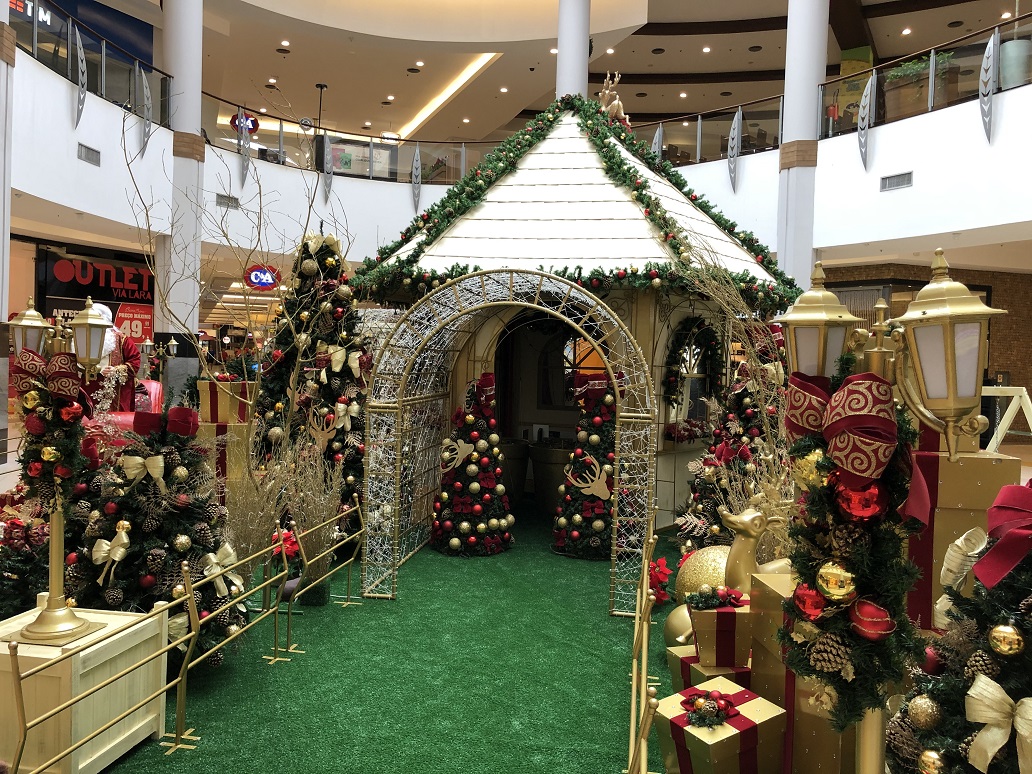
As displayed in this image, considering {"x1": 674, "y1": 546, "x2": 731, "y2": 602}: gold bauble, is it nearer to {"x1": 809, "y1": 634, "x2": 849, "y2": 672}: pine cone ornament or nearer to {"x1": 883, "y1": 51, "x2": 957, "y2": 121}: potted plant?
{"x1": 809, "y1": 634, "x2": 849, "y2": 672}: pine cone ornament

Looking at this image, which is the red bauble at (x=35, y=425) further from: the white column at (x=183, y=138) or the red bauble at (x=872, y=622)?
the white column at (x=183, y=138)

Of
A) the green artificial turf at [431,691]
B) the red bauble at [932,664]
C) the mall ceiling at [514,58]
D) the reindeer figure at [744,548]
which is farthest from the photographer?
the mall ceiling at [514,58]

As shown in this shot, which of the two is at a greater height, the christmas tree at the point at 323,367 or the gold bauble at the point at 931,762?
the christmas tree at the point at 323,367

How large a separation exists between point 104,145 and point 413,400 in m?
7.53

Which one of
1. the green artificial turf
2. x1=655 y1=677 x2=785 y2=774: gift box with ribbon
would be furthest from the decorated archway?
x1=655 y1=677 x2=785 y2=774: gift box with ribbon

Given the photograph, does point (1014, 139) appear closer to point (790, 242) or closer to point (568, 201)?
point (790, 242)

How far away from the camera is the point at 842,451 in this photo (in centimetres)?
210

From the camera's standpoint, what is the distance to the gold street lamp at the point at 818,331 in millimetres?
2344

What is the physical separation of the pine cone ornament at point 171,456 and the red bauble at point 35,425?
85cm

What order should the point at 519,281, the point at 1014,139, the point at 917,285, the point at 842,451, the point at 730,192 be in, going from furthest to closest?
the point at 917,285 < the point at 730,192 < the point at 1014,139 < the point at 519,281 < the point at 842,451

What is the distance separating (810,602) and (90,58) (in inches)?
474

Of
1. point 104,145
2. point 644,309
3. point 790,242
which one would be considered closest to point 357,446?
point 644,309

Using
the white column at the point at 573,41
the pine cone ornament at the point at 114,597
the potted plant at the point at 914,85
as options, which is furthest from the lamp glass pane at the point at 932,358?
the white column at the point at 573,41

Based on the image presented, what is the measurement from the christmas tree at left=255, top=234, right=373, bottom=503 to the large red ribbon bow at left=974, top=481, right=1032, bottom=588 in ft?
19.0
